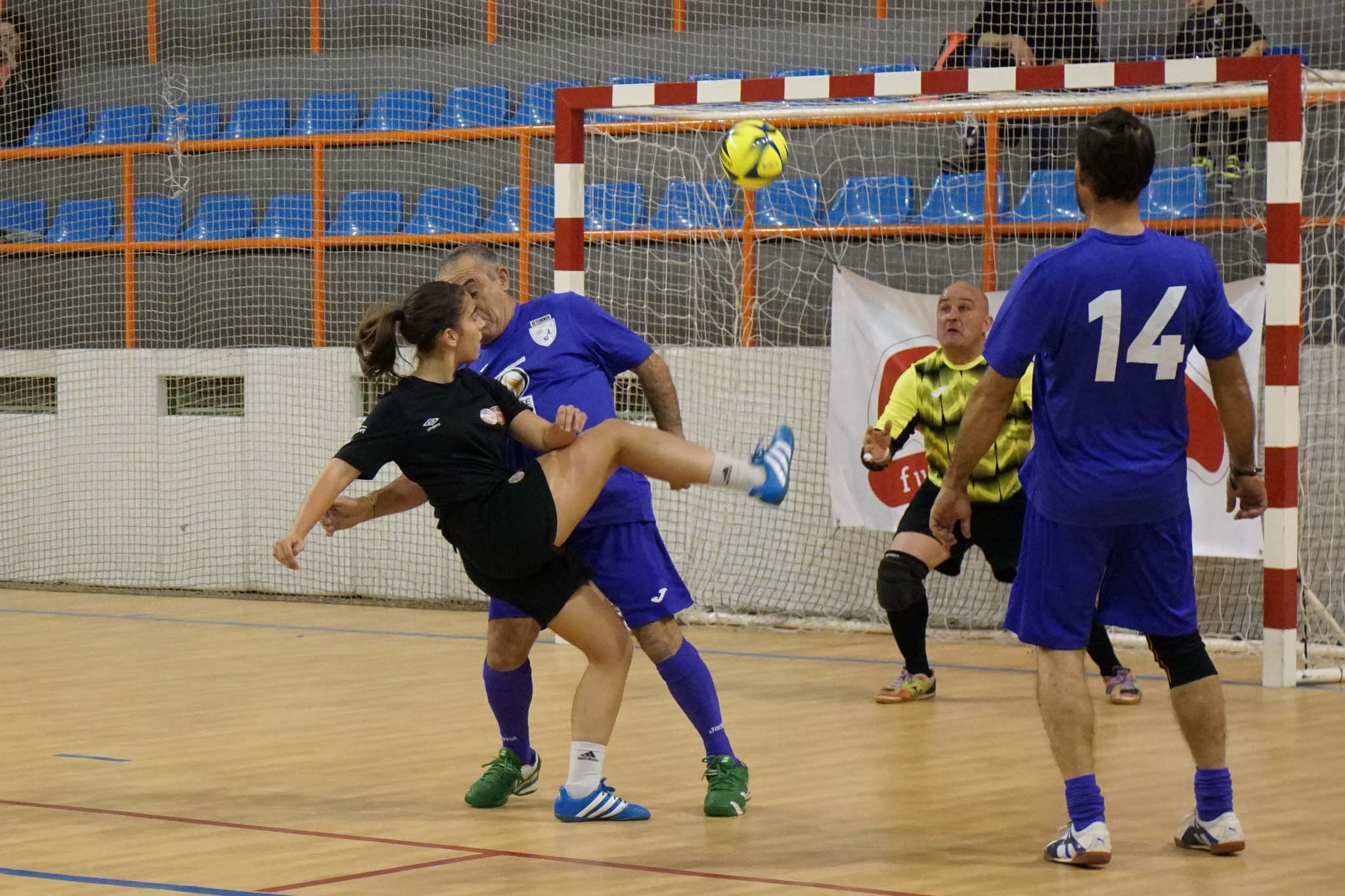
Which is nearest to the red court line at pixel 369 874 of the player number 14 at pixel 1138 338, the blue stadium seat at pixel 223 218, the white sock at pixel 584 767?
the white sock at pixel 584 767

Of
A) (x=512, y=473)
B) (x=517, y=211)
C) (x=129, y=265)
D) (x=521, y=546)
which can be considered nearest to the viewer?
(x=521, y=546)

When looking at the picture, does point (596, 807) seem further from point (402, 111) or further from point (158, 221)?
point (158, 221)

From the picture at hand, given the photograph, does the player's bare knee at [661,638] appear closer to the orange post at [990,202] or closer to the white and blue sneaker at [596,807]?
the white and blue sneaker at [596,807]

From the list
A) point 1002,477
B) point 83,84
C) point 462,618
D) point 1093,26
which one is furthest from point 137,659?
point 83,84

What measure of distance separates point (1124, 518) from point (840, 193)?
7912mm

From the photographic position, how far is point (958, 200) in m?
12.4

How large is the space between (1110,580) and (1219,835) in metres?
0.80

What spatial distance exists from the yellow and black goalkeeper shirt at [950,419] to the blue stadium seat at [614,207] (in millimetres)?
4981

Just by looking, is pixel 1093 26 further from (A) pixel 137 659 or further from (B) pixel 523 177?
(A) pixel 137 659

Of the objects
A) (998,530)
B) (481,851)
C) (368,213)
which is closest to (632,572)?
(481,851)

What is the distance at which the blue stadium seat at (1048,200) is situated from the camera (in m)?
11.9

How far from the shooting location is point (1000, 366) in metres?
5.01

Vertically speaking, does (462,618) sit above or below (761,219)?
below

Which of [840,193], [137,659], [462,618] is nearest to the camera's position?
[137,659]
